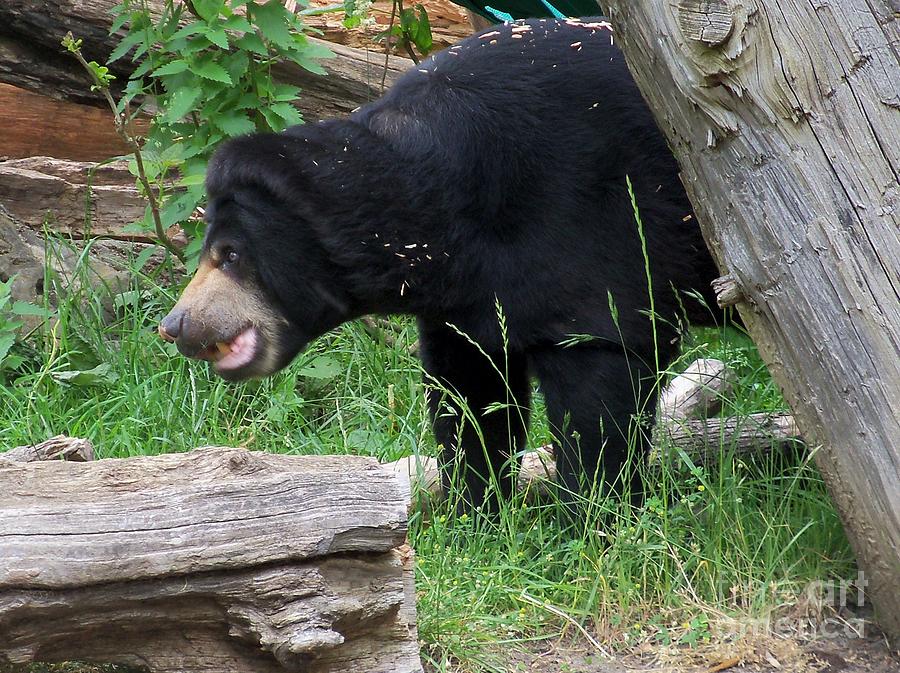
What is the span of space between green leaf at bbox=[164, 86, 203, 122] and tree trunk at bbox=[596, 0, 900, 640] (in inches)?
91.2

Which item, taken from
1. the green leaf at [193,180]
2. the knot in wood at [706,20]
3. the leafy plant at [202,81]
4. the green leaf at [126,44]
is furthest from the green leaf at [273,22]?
the knot in wood at [706,20]

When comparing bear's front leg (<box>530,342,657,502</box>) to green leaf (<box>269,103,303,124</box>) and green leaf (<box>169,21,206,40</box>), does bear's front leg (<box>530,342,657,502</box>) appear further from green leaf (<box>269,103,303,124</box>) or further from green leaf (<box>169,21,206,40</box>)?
green leaf (<box>169,21,206,40</box>)

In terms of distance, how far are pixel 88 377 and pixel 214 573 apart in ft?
8.63

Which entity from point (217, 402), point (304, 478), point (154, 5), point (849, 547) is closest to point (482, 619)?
point (304, 478)

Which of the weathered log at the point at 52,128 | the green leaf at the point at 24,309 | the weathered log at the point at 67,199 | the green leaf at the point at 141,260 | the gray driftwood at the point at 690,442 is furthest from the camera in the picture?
the weathered log at the point at 52,128

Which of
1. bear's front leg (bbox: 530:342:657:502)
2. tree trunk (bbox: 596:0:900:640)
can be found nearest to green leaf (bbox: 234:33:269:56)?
bear's front leg (bbox: 530:342:657:502)

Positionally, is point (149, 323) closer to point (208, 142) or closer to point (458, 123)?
point (208, 142)

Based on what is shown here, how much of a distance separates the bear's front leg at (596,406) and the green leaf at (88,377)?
205 cm

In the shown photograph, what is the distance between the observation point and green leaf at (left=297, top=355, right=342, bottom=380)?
188 inches

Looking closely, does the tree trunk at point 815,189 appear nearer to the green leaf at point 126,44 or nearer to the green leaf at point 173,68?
the green leaf at point 173,68

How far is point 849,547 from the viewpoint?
9.87 ft

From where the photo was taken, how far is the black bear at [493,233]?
3496mm

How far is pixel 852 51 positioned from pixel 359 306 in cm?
179

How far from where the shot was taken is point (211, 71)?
460cm
